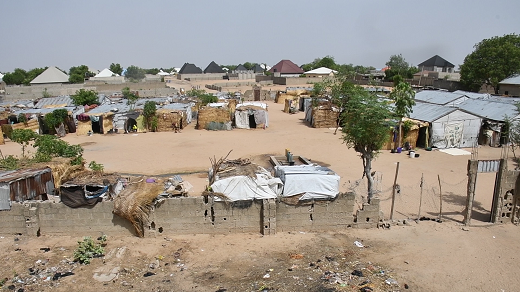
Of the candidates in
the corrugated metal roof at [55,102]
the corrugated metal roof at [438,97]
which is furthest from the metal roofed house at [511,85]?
the corrugated metal roof at [55,102]

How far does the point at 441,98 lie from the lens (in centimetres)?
3008

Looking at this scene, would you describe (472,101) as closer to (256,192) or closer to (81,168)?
(256,192)

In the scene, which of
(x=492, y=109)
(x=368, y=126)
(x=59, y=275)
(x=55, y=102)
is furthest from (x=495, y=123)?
(x=55, y=102)

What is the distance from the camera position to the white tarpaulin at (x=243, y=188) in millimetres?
10242

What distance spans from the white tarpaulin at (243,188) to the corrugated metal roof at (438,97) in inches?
929

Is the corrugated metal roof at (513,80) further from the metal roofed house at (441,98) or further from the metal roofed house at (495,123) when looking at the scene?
the metal roofed house at (495,123)

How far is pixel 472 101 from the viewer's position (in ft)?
85.1

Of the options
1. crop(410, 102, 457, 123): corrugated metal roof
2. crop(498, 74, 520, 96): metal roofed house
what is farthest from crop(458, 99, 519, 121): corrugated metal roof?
crop(498, 74, 520, 96): metal roofed house

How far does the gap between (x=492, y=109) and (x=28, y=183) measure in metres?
24.5

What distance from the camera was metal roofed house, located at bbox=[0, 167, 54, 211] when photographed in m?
10.1

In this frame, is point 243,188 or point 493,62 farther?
point 493,62

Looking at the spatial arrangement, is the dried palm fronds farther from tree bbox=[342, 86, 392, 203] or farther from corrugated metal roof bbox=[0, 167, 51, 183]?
tree bbox=[342, 86, 392, 203]

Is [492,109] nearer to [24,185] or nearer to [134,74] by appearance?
[24,185]

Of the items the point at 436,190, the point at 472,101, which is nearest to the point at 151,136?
the point at 436,190
